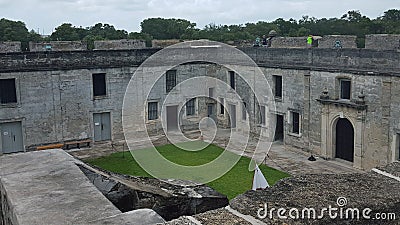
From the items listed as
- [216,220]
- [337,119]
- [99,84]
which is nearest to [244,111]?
[337,119]

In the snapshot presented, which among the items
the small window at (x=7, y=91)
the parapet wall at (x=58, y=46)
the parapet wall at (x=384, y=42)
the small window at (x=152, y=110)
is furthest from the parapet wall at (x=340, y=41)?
the small window at (x=7, y=91)

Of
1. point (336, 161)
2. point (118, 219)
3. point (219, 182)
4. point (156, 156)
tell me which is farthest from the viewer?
point (156, 156)

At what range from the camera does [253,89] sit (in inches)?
922

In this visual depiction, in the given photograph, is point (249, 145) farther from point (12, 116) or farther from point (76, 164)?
point (76, 164)

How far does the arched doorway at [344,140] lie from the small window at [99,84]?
1144 centimetres

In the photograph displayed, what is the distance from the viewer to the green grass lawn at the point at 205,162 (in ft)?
50.7

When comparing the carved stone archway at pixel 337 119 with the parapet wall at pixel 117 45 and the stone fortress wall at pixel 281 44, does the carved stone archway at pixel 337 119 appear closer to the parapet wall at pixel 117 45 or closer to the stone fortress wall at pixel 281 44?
the stone fortress wall at pixel 281 44

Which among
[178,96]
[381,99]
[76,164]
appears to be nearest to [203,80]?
[178,96]

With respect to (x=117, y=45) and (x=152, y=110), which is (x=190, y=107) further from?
(x=117, y=45)

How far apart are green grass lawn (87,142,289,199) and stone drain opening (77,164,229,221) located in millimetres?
8187

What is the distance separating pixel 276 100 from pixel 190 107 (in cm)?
582

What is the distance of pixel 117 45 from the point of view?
25.3 metres

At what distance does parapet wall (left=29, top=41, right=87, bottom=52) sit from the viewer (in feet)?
76.7

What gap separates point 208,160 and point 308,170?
4210 mm
